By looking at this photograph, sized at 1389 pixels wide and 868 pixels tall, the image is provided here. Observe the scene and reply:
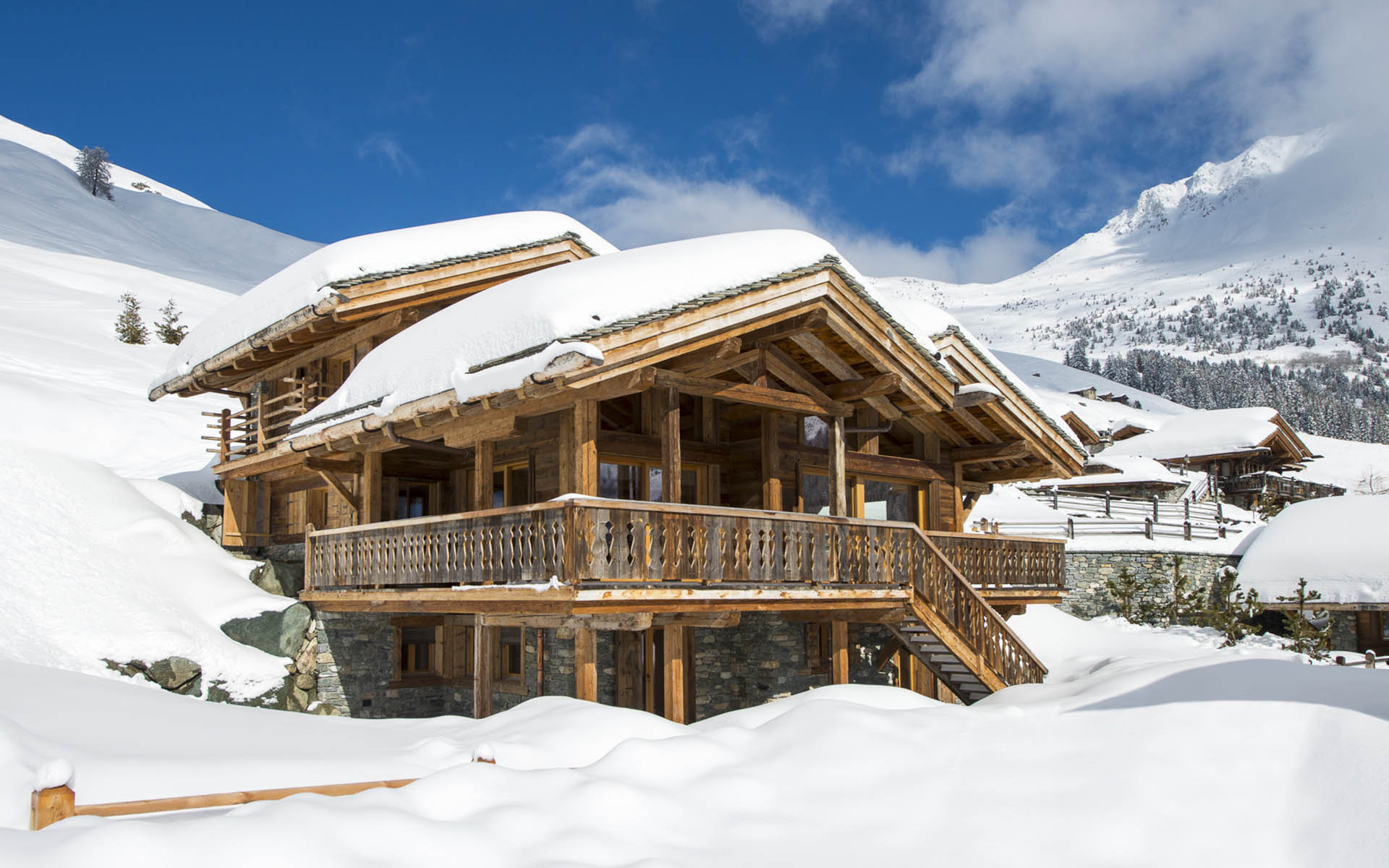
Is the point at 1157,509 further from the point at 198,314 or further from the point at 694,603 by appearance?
the point at 198,314

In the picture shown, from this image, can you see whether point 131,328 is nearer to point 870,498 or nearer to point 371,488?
point 371,488

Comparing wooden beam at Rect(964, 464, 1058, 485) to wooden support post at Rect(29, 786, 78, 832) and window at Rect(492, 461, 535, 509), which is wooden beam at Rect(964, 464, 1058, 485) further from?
wooden support post at Rect(29, 786, 78, 832)

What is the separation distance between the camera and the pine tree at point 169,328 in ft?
145

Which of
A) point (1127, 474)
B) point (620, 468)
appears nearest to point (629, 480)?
point (620, 468)

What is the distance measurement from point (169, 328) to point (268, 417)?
88.9 feet

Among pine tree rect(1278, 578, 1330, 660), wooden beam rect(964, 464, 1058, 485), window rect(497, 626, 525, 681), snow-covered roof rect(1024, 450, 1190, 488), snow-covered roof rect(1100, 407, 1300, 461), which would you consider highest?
snow-covered roof rect(1100, 407, 1300, 461)

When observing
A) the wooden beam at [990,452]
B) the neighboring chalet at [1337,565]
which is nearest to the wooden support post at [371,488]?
the wooden beam at [990,452]

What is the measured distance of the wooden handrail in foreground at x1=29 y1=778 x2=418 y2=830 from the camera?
5102 mm

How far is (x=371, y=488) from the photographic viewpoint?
17.3 m

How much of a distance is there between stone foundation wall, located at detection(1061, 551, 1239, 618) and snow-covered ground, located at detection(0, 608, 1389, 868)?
25.5 m

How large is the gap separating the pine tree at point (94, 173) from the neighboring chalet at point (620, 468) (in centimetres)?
7809

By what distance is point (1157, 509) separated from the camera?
39.3 meters

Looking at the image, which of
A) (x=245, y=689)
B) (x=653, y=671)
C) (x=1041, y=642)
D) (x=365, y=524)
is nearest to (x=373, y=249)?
(x=365, y=524)

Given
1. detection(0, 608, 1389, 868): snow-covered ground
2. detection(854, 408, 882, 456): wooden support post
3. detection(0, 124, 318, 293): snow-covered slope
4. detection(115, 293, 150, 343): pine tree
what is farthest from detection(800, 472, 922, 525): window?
detection(0, 124, 318, 293): snow-covered slope
